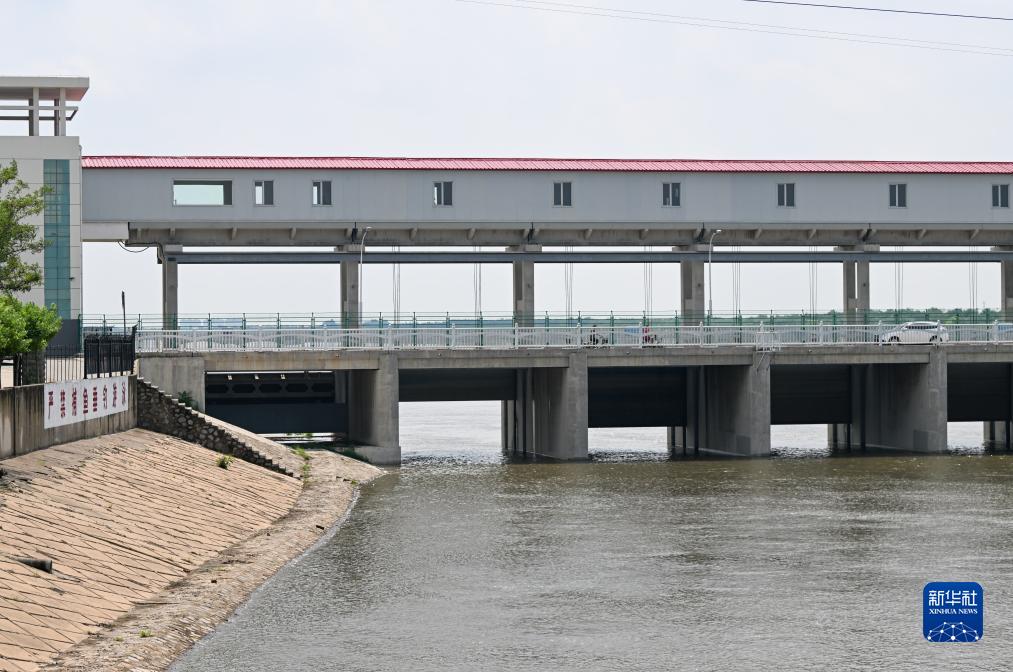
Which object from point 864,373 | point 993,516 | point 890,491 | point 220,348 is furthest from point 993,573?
point 864,373

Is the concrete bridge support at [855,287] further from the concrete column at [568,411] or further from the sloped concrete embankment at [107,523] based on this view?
the sloped concrete embankment at [107,523]

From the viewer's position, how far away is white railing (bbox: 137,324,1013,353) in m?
47.0

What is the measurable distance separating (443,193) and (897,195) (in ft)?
65.2

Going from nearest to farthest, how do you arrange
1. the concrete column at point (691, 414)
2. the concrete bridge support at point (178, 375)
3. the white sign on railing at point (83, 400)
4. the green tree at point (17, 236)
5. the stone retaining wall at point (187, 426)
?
the white sign on railing at point (83, 400) < the stone retaining wall at point (187, 426) < the concrete bridge support at point (178, 375) < the green tree at point (17, 236) < the concrete column at point (691, 414)

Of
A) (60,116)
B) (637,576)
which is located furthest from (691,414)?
(637,576)

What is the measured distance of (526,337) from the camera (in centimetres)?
5006

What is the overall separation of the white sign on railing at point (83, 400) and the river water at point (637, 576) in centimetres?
710

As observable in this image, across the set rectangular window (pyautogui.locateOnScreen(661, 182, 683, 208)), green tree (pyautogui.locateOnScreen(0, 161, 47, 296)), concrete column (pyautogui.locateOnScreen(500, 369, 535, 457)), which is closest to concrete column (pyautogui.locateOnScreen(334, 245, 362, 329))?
concrete column (pyautogui.locateOnScreen(500, 369, 535, 457))

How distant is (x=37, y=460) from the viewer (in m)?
28.9

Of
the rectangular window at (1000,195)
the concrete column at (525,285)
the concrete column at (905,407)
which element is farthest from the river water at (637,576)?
the rectangular window at (1000,195)

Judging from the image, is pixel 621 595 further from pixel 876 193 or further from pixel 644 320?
pixel 876 193

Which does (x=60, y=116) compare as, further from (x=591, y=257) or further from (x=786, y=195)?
(x=786, y=195)

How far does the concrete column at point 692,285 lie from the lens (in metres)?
57.7

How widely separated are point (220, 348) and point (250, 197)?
9.29 m
